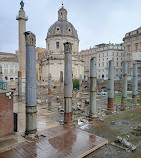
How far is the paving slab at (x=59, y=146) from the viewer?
6000 mm

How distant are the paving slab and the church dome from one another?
44.8 m

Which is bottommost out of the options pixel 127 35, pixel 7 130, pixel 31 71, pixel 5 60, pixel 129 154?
pixel 129 154

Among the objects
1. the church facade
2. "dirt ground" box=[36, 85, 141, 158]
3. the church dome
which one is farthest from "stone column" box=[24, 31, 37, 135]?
the church dome

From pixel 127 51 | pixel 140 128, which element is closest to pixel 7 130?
pixel 140 128

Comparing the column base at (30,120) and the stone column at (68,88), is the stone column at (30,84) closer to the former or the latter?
the column base at (30,120)

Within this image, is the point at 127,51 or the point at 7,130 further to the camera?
the point at 127,51

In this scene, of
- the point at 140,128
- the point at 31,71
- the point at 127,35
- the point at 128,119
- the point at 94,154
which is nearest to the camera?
the point at 94,154

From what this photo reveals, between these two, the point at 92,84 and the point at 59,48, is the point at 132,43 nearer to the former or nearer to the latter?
the point at 59,48

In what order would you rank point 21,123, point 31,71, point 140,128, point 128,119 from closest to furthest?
point 31,71 < point 140,128 < point 21,123 < point 128,119

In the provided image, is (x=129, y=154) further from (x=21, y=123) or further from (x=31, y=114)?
(x=21, y=123)

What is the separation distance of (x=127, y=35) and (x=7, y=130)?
154ft

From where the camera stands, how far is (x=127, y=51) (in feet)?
151

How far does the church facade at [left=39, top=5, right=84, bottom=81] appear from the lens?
155 ft

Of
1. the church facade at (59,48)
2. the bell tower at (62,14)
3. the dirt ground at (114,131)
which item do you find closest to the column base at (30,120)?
the dirt ground at (114,131)
